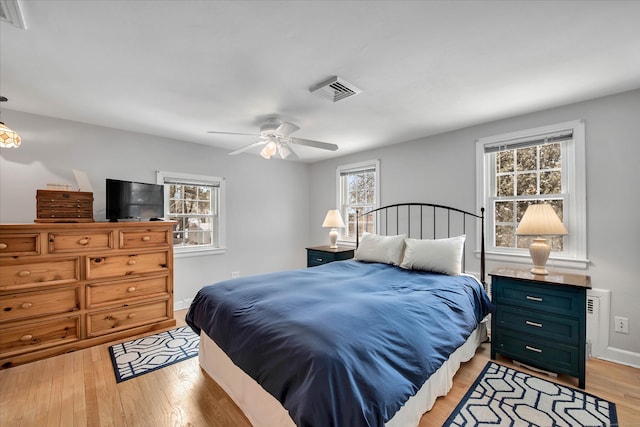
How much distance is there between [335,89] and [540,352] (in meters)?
2.78

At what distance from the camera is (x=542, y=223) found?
8.07ft

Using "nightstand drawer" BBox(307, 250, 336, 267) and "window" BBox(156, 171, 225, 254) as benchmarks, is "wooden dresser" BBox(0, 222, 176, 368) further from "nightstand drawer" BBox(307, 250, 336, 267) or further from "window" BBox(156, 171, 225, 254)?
"nightstand drawer" BBox(307, 250, 336, 267)

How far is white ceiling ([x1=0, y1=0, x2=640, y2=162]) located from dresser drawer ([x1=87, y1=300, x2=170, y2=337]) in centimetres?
212

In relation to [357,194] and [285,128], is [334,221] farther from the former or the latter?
[285,128]

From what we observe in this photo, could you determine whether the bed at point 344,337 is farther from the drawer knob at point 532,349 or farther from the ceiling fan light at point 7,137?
the ceiling fan light at point 7,137

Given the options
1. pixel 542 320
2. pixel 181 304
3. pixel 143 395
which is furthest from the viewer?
pixel 181 304

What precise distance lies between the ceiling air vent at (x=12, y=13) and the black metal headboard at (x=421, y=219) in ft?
12.5

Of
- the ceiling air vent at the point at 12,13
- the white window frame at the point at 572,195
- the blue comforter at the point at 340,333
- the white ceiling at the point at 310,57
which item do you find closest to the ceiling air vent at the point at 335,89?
the white ceiling at the point at 310,57

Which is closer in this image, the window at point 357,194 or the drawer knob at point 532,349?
the drawer knob at point 532,349

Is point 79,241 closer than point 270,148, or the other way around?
point 79,241

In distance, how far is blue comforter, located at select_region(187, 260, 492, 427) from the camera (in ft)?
3.87

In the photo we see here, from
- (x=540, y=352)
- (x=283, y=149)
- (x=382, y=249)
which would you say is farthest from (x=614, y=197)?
(x=283, y=149)

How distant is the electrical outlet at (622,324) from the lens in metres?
2.42

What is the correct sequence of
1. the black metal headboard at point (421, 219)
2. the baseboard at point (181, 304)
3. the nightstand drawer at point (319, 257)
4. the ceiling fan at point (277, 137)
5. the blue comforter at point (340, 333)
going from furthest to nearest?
the nightstand drawer at point (319, 257), the baseboard at point (181, 304), the black metal headboard at point (421, 219), the ceiling fan at point (277, 137), the blue comforter at point (340, 333)
